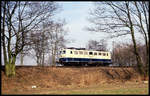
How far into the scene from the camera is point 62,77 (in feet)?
85.6

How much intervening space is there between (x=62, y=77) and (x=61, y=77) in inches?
4.9

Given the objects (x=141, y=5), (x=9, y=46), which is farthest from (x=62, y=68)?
(x=141, y=5)

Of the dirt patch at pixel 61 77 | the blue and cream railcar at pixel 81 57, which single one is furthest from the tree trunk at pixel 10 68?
the blue and cream railcar at pixel 81 57

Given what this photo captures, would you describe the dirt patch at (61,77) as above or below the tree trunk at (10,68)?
below

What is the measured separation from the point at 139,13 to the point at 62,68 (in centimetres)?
1133

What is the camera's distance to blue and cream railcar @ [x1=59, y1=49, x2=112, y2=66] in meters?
36.7

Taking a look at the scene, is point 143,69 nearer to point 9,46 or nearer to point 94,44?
point 9,46

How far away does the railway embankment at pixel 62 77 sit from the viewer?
2186 centimetres

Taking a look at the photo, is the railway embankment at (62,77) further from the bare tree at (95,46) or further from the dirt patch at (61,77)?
the bare tree at (95,46)

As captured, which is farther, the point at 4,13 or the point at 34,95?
the point at 4,13

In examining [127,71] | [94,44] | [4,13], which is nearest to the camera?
[4,13]

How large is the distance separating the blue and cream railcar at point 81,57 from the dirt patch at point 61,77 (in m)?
7.03

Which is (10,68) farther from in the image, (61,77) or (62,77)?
(62,77)

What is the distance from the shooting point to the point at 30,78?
23562 mm
